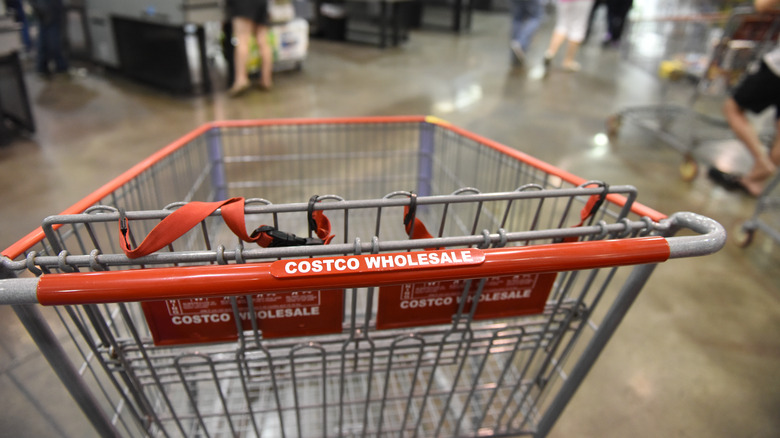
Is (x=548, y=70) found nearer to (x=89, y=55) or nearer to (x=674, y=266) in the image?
(x=674, y=266)

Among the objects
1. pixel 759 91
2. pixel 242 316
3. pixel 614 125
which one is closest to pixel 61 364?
pixel 242 316

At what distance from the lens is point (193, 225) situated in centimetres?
92

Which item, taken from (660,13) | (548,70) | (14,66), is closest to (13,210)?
(14,66)

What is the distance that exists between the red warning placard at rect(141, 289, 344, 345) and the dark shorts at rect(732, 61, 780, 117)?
365 cm

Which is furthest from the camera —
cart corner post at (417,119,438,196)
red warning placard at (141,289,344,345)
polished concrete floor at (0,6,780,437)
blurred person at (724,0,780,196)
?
blurred person at (724,0,780,196)

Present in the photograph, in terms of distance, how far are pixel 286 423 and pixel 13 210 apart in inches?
105

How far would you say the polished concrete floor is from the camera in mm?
1902

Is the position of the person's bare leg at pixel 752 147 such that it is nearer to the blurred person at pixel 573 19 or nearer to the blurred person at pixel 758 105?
the blurred person at pixel 758 105

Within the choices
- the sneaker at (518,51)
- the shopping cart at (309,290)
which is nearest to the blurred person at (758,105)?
the shopping cart at (309,290)

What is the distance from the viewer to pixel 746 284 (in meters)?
2.67

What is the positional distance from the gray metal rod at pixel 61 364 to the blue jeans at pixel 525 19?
23.7ft

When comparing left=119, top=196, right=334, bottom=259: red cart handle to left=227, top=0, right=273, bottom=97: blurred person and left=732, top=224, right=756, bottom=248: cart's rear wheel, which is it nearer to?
left=732, top=224, right=756, bottom=248: cart's rear wheel

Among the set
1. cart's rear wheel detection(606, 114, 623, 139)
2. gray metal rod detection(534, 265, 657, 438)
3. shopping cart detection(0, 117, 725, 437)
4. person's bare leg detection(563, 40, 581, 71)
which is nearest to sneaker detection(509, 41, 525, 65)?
person's bare leg detection(563, 40, 581, 71)

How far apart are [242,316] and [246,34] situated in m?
5.14
